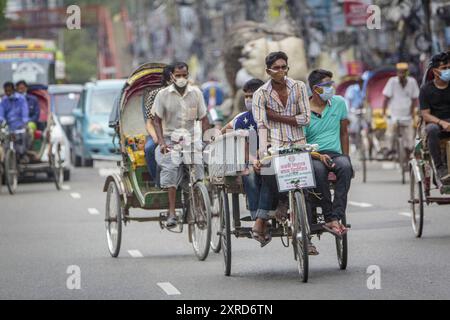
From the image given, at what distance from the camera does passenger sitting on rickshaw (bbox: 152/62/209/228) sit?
47.7ft

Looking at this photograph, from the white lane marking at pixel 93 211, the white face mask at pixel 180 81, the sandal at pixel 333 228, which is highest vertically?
the white face mask at pixel 180 81

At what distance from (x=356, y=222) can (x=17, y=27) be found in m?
91.2

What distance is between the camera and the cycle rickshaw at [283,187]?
11.7m

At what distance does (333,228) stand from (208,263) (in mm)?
1948

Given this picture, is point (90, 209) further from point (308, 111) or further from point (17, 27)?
point (17, 27)

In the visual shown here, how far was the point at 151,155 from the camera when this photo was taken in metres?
14.9

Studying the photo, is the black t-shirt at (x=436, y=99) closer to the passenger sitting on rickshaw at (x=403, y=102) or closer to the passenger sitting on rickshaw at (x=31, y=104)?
the passenger sitting on rickshaw at (x=403, y=102)

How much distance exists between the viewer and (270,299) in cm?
1082

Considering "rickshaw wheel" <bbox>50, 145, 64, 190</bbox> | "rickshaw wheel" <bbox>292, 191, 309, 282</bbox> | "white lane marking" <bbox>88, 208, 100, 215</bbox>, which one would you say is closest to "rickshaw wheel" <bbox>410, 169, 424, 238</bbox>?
"rickshaw wheel" <bbox>292, 191, 309, 282</bbox>

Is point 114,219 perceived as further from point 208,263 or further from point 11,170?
point 11,170

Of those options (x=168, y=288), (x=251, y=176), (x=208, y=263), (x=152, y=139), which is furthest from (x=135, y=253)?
(x=168, y=288)

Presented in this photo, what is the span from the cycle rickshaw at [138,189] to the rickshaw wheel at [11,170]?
944cm

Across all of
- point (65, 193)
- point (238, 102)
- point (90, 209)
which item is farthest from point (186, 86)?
point (238, 102)

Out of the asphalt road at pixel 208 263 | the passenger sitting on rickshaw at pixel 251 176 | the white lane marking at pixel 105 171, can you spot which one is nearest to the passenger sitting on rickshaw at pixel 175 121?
A: the asphalt road at pixel 208 263
